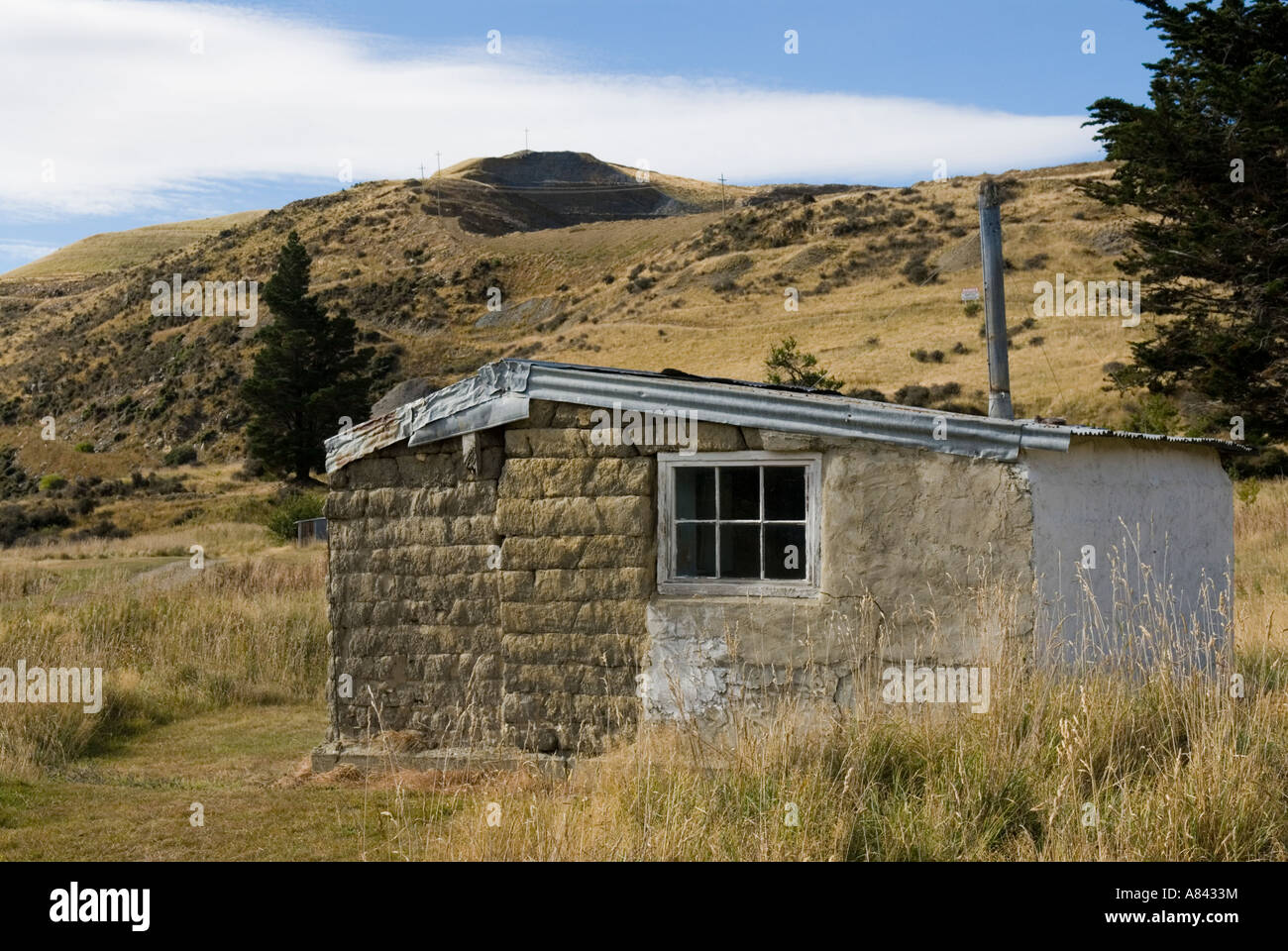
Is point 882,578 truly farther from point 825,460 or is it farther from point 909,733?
point 909,733

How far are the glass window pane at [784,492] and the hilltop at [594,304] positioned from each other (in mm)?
23279

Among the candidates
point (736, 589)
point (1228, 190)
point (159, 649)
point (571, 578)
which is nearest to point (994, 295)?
point (736, 589)

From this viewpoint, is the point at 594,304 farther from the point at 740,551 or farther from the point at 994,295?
the point at 740,551

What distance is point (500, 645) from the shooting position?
8.69 m

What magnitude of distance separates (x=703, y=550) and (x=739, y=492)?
18.0 inches

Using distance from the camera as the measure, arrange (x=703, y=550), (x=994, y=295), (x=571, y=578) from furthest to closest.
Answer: (x=994, y=295)
(x=571, y=578)
(x=703, y=550)

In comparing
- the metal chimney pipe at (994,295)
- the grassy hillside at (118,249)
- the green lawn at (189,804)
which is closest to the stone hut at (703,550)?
the green lawn at (189,804)

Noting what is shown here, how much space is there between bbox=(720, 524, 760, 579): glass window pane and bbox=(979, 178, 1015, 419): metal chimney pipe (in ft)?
10.1

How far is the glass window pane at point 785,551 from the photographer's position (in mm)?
7902

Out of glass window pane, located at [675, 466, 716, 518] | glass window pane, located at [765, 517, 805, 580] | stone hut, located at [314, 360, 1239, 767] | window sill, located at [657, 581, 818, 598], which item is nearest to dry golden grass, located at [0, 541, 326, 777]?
stone hut, located at [314, 360, 1239, 767]

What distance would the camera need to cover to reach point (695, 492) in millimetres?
8258

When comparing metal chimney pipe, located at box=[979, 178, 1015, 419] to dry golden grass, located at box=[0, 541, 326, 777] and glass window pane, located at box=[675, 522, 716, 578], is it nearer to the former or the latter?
glass window pane, located at box=[675, 522, 716, 578]

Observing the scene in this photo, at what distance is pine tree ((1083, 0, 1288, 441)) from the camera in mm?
22750
